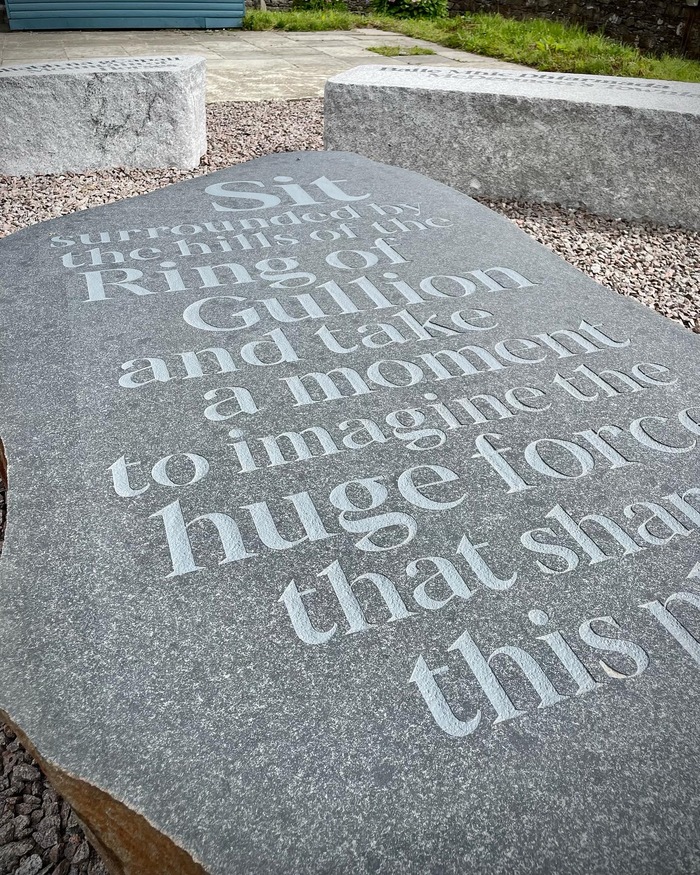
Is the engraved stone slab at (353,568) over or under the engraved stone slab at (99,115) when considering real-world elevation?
over

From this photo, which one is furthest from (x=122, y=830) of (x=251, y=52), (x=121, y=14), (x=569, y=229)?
(x=121, y=14)

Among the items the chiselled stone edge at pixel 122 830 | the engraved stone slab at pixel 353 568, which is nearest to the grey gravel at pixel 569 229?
the engraved stone slab at pixel 353 568

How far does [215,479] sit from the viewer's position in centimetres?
163

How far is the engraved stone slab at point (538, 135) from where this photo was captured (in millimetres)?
4125

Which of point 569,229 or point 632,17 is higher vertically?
point 632,17

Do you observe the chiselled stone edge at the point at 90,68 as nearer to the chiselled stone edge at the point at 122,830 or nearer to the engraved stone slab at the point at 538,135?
the engraved stone slab at the point at 538,135

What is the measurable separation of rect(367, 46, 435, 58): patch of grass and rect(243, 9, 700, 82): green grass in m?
0.55

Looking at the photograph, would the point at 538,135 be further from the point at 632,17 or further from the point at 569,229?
the point at 632,17

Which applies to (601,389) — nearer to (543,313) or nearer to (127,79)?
(543,313)

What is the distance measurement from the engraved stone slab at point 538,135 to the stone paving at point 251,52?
8.16ft

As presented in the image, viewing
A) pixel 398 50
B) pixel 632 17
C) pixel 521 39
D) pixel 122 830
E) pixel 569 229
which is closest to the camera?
pixel 122 830

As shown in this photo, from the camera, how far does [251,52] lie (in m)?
8.80

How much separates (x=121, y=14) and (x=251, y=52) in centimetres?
241

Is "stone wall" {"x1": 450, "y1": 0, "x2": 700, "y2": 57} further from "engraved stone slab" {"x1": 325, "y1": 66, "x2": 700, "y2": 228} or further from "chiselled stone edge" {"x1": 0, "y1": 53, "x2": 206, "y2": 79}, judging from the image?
"chiselled stone edge" {"x1": 0, "y1": 53, "x2": 206, "y2": 79}
